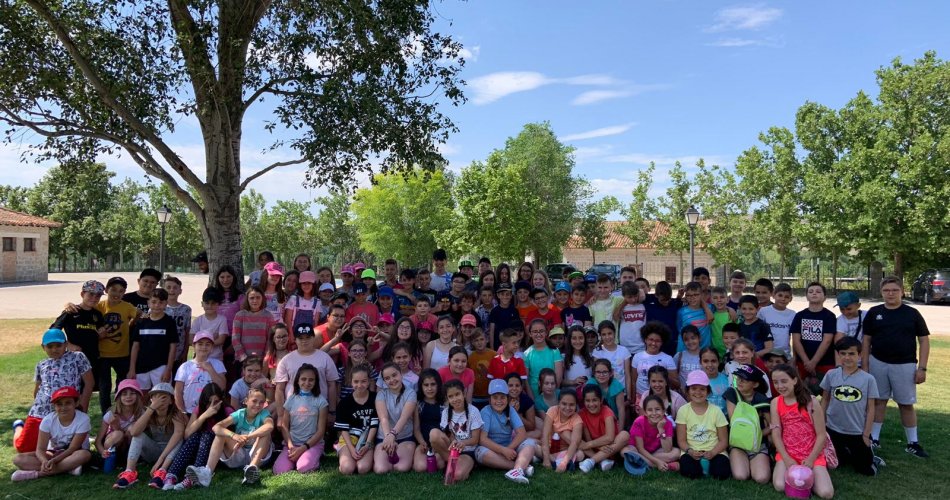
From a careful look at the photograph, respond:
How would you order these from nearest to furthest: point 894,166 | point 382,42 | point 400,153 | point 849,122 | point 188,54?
point 188,54, point 382,42, point 400,153, point 894,166, point 849,122

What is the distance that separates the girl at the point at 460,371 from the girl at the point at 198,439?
2093 millimetres

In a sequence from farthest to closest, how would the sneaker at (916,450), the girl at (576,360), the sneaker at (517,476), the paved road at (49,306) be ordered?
the paved road at (49,306), the girl at (576,360), the sneaker at (916,450), the sneaker at (517,476)

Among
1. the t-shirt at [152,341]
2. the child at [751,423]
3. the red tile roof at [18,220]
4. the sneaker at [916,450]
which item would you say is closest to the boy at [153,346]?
the t-shirt at [152,341]

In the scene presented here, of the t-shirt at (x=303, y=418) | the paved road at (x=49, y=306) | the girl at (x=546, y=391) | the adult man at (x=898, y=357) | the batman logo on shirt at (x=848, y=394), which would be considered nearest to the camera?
the batman logo on shirt at (x=848, y=394)

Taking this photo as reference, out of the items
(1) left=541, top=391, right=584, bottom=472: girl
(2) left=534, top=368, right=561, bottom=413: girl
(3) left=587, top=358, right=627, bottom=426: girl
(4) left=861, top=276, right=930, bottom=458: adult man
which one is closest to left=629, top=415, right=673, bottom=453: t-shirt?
(3) left=587, top=358, right=627, bottom=426: girl

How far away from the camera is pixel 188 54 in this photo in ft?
25.3

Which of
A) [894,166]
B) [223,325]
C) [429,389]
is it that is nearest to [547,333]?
[429,389]

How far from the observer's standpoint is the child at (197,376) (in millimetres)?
5547

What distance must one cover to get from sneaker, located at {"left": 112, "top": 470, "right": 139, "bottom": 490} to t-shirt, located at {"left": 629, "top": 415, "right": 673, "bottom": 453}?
4.31 metres

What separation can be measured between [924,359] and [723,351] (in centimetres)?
181

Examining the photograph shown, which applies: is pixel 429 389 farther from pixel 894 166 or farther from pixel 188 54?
pixel 894 166

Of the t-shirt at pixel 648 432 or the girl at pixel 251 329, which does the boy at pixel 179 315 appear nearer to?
the girl at pixel 251 329

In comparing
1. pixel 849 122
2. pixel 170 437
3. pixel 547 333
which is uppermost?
pixel 849 122

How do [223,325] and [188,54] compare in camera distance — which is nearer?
[223,325]
